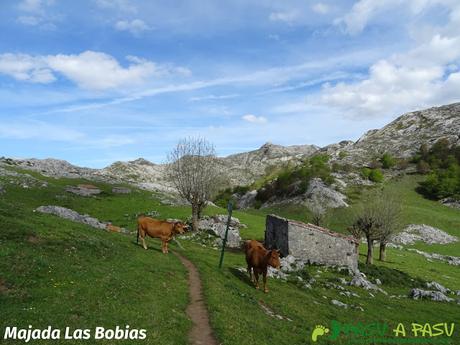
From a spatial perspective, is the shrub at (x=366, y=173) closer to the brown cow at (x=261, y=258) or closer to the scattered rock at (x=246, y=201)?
the scattered rock at (x=246, y=201)

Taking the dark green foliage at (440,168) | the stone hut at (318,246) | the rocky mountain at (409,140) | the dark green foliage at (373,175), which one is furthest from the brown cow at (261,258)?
the rocky mountain at (409,140)

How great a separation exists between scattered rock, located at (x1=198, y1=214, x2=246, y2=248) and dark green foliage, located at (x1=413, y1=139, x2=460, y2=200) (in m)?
74.0

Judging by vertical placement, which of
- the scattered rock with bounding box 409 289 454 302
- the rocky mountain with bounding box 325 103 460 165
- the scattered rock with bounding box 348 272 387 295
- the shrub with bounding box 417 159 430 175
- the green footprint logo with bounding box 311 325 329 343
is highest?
the rocky mountain with bounding box 325 103 460 165

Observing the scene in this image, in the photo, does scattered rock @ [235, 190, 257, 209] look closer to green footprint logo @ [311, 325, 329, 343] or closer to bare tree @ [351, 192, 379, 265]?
bare tree @ [351, 192, 379, 265]

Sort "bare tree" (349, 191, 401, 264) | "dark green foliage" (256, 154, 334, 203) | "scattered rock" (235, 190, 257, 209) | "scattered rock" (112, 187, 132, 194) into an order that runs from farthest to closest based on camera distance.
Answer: "scattered rock" (235, 190, 257, 209)
"dark green foliage" (256, 154, 334, 203)
"scattered rock" (112, 187, 132, 194)
"bare tree" (349, 191, 401, 264)

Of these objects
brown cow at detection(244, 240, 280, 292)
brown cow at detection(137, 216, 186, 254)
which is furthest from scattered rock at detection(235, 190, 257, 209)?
brown cow at detection(244, 240, 280, 292)

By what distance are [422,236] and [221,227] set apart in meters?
48.9

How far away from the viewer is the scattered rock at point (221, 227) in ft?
175

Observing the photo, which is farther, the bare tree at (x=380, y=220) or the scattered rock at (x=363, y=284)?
the bare tree at (x=380, y=220)

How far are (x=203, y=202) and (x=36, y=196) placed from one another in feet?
114

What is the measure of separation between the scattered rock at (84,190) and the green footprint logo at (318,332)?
228 ft

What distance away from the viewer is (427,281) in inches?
1725

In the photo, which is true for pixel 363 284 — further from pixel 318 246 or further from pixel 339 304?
pixel 339 304

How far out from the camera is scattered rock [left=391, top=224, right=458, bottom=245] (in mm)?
78375
